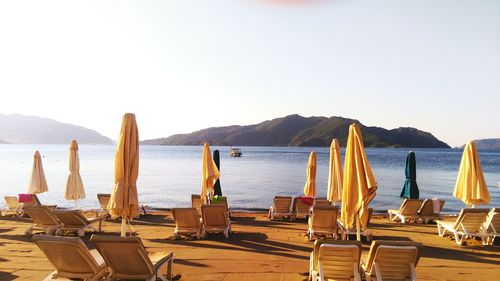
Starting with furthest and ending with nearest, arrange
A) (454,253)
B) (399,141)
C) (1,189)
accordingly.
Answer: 1. (399,141)
2. (1,189)
3. (454,253)

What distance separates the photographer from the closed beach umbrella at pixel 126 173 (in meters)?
7.16

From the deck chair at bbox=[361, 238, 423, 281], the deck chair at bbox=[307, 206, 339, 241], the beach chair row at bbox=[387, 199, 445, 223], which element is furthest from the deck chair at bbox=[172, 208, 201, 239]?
the beach chair row at bbox=[387, 199, 445, 223]

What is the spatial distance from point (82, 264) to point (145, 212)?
932 cm

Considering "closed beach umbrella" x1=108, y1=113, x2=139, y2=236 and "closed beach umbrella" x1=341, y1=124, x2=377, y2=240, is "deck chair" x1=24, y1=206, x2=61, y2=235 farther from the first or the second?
"closed beach umbrella" x1=341, y1=124, x2=377, y2=240

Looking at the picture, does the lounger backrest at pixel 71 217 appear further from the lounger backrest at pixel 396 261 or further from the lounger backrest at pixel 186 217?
the lounger backrest at pixel 396 261

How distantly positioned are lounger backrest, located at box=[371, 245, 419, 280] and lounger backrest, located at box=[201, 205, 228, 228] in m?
5.06

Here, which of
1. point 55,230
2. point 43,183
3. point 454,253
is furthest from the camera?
point 43,183

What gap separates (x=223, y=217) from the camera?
10531 millimetres

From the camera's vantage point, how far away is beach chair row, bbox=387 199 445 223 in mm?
13227

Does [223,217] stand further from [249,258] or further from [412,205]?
[412,205]

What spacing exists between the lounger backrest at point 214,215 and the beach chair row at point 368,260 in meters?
4.56

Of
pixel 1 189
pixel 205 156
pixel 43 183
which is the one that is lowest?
pixel 1 189

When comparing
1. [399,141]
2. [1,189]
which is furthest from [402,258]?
[399,141]

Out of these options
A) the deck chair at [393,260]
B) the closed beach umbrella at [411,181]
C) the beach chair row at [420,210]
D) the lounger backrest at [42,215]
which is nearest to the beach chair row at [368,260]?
the deck chair at [393,260]
